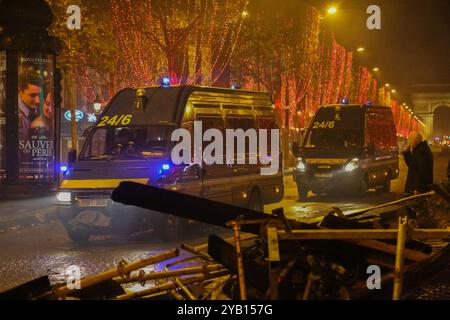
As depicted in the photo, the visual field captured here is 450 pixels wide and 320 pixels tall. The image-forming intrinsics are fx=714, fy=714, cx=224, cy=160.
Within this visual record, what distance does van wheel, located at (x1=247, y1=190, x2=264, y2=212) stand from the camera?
48.1 feet

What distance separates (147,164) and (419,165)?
472 centimetres

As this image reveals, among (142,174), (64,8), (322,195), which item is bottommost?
(322,195)

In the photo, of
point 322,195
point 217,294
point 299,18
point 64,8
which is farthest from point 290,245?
point 299,18

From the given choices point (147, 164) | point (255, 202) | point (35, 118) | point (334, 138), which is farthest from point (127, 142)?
point (334, 138)

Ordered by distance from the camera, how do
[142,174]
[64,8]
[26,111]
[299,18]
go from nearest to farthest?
[142,174] → [26,111] → [64,8] → [299,18]

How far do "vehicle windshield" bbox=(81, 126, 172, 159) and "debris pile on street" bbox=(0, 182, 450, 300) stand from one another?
6451 millimetres

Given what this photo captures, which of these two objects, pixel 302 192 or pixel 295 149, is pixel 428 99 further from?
pixel 295 149

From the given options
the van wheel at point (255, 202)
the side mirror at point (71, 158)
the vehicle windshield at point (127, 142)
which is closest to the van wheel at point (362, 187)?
the van wheel at point (255, 202)

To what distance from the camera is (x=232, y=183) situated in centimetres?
1382

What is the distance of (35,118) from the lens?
19047 millimetres

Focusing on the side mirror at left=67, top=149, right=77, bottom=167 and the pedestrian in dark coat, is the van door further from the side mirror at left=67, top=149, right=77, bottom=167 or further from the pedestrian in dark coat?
the pedestrian in dark coat

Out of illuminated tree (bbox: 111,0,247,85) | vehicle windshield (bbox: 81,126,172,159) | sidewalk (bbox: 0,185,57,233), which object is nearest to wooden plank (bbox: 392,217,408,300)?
vehicle windshield (bbox: 81,126,172,159)
